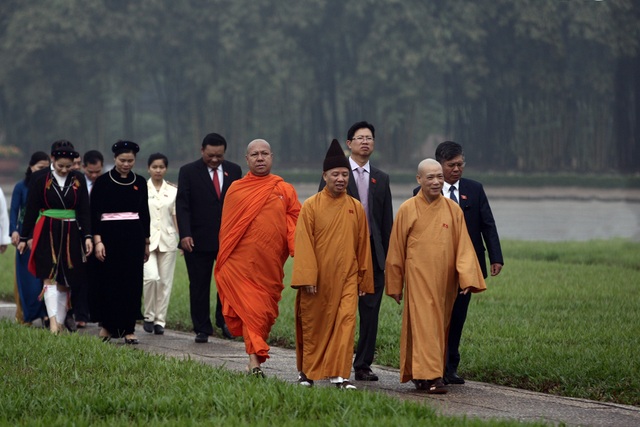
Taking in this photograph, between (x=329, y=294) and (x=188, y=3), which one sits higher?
(x=188, y=3)

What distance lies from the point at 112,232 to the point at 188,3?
50.3 m

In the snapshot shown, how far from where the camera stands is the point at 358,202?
27.6 feet

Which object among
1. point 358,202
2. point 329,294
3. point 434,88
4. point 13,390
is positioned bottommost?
point 13,390

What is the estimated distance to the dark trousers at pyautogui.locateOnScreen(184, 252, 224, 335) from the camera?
36.4ft

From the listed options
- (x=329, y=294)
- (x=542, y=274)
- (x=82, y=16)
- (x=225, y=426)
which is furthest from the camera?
(x=82, y=16)

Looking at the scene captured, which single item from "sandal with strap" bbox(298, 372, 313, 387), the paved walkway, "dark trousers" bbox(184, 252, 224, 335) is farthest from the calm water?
"sandal with strap" bbox(298, 372, 313, 387)

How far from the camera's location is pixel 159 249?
12273mm

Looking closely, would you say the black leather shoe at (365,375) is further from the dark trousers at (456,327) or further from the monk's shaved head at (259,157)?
the monk's shaved head at (259,157)

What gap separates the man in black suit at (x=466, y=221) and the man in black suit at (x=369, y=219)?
1.64 feet

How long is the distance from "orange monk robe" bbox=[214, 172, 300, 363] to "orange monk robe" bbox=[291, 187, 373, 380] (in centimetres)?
56

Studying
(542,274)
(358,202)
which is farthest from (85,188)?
(542,274)

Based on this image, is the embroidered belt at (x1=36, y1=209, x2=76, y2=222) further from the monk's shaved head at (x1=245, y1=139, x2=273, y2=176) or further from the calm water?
the calm water

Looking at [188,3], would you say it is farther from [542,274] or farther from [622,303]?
[622,303]

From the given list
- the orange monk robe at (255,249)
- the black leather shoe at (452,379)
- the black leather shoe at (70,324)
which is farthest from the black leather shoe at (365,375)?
the black leather shoe at (70,324)
